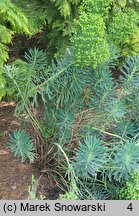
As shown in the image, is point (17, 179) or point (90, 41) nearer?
point (90, 41)

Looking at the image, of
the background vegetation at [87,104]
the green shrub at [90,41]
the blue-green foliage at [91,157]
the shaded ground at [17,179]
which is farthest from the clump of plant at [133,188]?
the green shrub at [90,41]

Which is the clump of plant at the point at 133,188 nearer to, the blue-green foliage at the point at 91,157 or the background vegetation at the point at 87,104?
the background vegetation at the point at 87,104

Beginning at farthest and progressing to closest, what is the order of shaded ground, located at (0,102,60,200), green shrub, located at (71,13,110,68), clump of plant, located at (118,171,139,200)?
shaded ground, located at (0,102,60,200) < clump of plant, located at (118,171,139,200) < green shrub, located at (71,13,110,68)

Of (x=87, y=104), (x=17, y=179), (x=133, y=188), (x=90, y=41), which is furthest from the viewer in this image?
(x=17, y=179)

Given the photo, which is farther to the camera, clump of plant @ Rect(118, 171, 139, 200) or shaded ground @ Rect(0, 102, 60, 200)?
shaded ground @ Rect(0, 102, 60, 200)

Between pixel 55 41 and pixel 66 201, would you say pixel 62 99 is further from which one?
pixel 55 41

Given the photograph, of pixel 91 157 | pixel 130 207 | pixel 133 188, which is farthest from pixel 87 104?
pixel 130 207

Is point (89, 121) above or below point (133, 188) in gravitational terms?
above

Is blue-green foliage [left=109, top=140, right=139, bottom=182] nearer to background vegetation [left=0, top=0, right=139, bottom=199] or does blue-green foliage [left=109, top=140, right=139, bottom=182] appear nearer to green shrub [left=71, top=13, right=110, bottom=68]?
background vegetation [left=0, top=0, right=139, bottom=199]

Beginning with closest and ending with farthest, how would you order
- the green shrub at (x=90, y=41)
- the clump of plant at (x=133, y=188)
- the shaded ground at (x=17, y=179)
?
the green shrub at (x=90, y=41), the clump of plant at (x=133, y=188), the shaded ground at (x=17, y=179)

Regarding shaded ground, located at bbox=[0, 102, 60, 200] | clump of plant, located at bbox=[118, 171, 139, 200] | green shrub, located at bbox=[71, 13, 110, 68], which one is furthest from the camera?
shaded ground, located at bbox=[0, 102, 60, 200]

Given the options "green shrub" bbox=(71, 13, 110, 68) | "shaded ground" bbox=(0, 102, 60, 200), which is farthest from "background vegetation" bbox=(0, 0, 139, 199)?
"shaded ground" bbox=(0, 102, 60, 200)

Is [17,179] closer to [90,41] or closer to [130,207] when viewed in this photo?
[130,207]

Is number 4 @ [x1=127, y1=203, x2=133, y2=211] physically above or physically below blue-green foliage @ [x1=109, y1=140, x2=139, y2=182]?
below
